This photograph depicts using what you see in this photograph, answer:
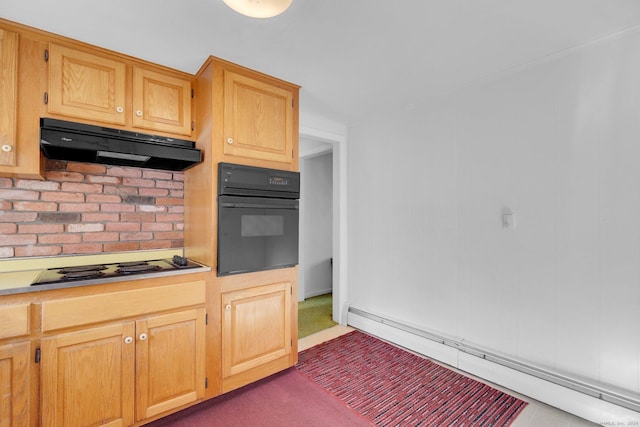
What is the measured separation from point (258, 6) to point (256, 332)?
1975 millimetres

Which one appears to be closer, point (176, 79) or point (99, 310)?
point (99, 310)

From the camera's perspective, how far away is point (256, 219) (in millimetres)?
2148

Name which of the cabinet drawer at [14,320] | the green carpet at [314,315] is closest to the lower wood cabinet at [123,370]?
the cabinet drawer at [14,320]

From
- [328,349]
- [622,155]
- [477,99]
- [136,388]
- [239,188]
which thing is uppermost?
[477,99]

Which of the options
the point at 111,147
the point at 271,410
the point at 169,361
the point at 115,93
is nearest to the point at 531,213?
the point at 271,410

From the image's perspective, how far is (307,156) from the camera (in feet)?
14.0

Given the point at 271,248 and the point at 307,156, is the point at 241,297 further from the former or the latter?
the point at 307,156

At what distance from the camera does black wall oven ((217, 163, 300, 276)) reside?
6.55 ft

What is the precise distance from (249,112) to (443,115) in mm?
1637

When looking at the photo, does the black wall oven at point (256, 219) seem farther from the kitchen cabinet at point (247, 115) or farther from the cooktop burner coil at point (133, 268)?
the cooktop burner coil at point (133, 268)

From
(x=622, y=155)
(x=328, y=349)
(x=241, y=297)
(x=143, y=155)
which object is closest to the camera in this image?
(x=622, y=155)

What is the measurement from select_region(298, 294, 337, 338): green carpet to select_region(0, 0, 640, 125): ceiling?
2539 millimetres

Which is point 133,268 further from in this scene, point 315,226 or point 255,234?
point 315,226

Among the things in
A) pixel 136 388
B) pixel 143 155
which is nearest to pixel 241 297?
pixel 136 388
